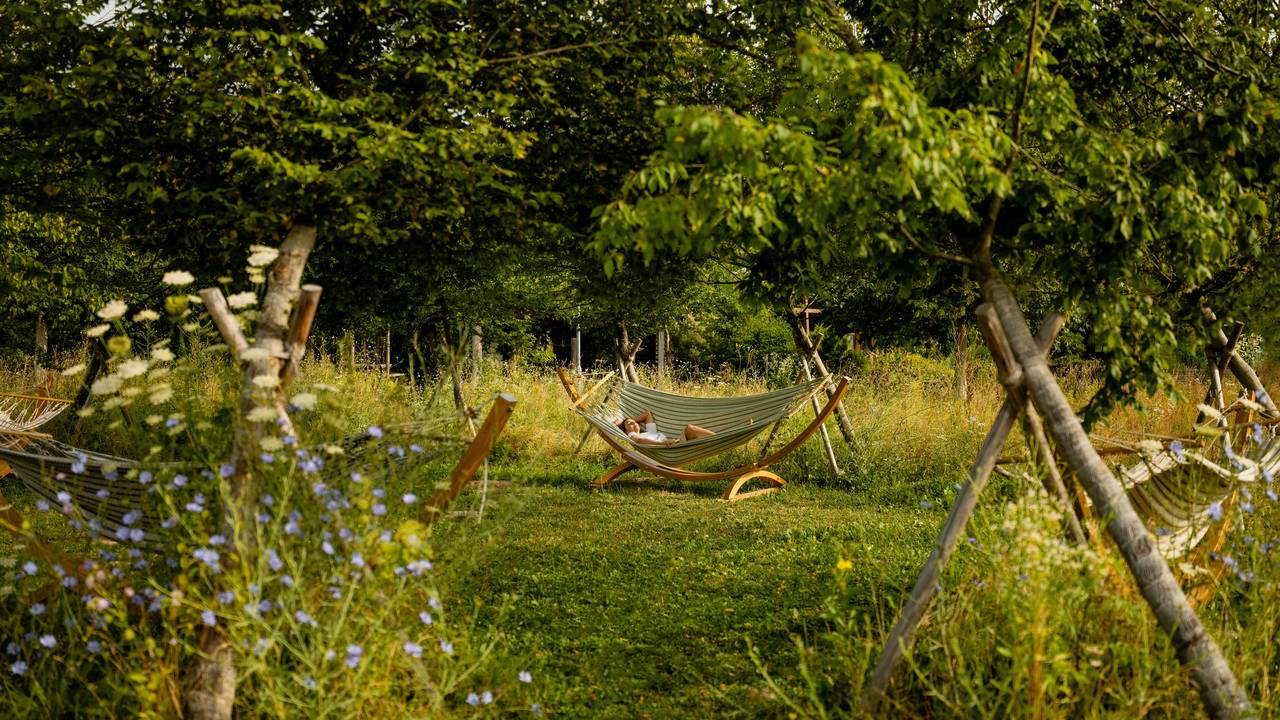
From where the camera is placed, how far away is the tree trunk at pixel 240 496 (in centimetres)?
249

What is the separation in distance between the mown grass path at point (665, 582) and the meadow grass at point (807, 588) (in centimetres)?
1

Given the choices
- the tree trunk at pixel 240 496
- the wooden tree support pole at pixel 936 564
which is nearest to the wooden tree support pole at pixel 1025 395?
the wooden tree support pole at pixel 936 564

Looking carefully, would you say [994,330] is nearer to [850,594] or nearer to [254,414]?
[850,594]

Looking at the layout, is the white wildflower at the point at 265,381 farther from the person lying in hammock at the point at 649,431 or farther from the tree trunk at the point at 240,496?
the person lying in hammock at the point at 649,431

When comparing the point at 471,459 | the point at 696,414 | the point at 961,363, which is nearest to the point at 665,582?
the point at 471,459

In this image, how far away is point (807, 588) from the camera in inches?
168

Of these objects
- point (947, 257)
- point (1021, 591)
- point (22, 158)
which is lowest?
point (1021, 591)

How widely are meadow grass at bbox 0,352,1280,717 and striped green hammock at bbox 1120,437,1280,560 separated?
0.16 m

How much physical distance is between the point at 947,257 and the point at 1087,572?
1.06 m

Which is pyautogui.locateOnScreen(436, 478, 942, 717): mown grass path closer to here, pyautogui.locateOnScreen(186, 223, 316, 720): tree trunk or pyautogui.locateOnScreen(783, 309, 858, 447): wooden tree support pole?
pyautogui.locateOnScreen(186, 223, 316, 720): tree trunk

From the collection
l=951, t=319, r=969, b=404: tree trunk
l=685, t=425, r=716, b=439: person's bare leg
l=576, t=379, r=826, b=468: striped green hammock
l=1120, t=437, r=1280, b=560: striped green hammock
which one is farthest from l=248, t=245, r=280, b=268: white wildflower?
l=951, t=319, r=969, b=404: tree trunk

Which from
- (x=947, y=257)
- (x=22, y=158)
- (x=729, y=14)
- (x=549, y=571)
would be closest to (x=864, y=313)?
(x=729, y=14)

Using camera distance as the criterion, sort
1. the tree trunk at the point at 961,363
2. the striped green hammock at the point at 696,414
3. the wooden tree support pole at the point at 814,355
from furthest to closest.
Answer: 1. the tree trunk at the point at 961,363
2. the wooden tree support pole at the point at 814,355
3. the striped green hammock at the point at 696,414

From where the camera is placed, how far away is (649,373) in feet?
42.1
